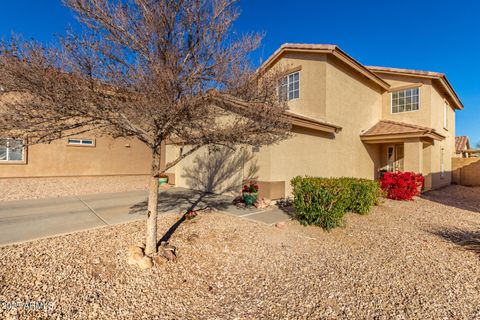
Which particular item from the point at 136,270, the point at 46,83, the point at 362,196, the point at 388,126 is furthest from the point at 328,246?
the point at 388,126

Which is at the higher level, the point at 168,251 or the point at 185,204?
the point at 185,204

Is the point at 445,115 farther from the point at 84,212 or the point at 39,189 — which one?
the point at 39,189

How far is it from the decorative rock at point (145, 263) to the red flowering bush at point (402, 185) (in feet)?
36.9

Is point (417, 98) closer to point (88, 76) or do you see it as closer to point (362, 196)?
point (362, 196)

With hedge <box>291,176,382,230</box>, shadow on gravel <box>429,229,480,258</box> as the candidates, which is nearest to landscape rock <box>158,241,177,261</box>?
hedge <box>291,176,382,230</box>

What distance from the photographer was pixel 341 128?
1195cm

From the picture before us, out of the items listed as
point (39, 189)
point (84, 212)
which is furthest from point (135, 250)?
point (39, 189)

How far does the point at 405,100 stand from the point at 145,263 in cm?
1702

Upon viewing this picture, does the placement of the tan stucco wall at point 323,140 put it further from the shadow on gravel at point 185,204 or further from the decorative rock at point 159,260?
the decorative rock at point 159,260

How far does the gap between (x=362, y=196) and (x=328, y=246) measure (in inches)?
134

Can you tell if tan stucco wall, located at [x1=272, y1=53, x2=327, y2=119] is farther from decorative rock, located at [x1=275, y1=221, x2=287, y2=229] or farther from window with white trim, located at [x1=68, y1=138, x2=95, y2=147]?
window with white trim, located at [x1=68, y1=138, x2=95, y2=147]

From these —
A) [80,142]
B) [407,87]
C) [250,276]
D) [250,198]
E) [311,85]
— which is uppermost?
[407,87]

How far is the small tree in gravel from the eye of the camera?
10.3ft

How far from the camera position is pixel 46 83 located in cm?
303
